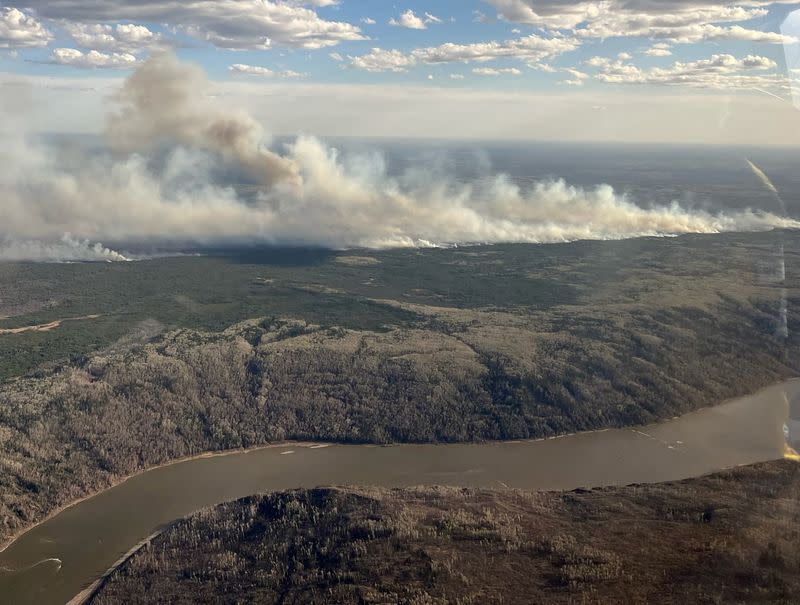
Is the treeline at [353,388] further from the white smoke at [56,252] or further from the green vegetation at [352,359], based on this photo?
the white smoke at [56,252]

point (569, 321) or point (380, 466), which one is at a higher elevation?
point (569, 321)

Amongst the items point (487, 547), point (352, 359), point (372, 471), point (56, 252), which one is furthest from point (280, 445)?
point (56, 252)

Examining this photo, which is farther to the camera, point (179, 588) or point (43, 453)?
point (43, 453)

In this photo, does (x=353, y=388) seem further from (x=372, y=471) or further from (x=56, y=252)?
(x=56, y=252)

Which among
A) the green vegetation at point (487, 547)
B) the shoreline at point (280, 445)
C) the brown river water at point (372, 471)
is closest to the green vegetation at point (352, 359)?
the shoreline at point (280, 445)

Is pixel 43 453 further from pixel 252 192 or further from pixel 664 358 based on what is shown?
pixel 252 192

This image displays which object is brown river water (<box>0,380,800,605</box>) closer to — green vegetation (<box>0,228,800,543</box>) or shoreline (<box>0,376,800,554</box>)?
shoreline (<box>0,376,800,554</box>)

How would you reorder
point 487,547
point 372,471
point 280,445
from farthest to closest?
1. point 280,445
2. point 372,471
3. point 487,547

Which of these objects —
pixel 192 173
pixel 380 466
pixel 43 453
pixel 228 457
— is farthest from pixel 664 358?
pixel 192 173

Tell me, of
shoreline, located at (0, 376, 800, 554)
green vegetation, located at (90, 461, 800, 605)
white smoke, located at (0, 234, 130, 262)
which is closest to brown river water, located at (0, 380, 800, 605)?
shoreline, located at (0, 376, 800, 554)
